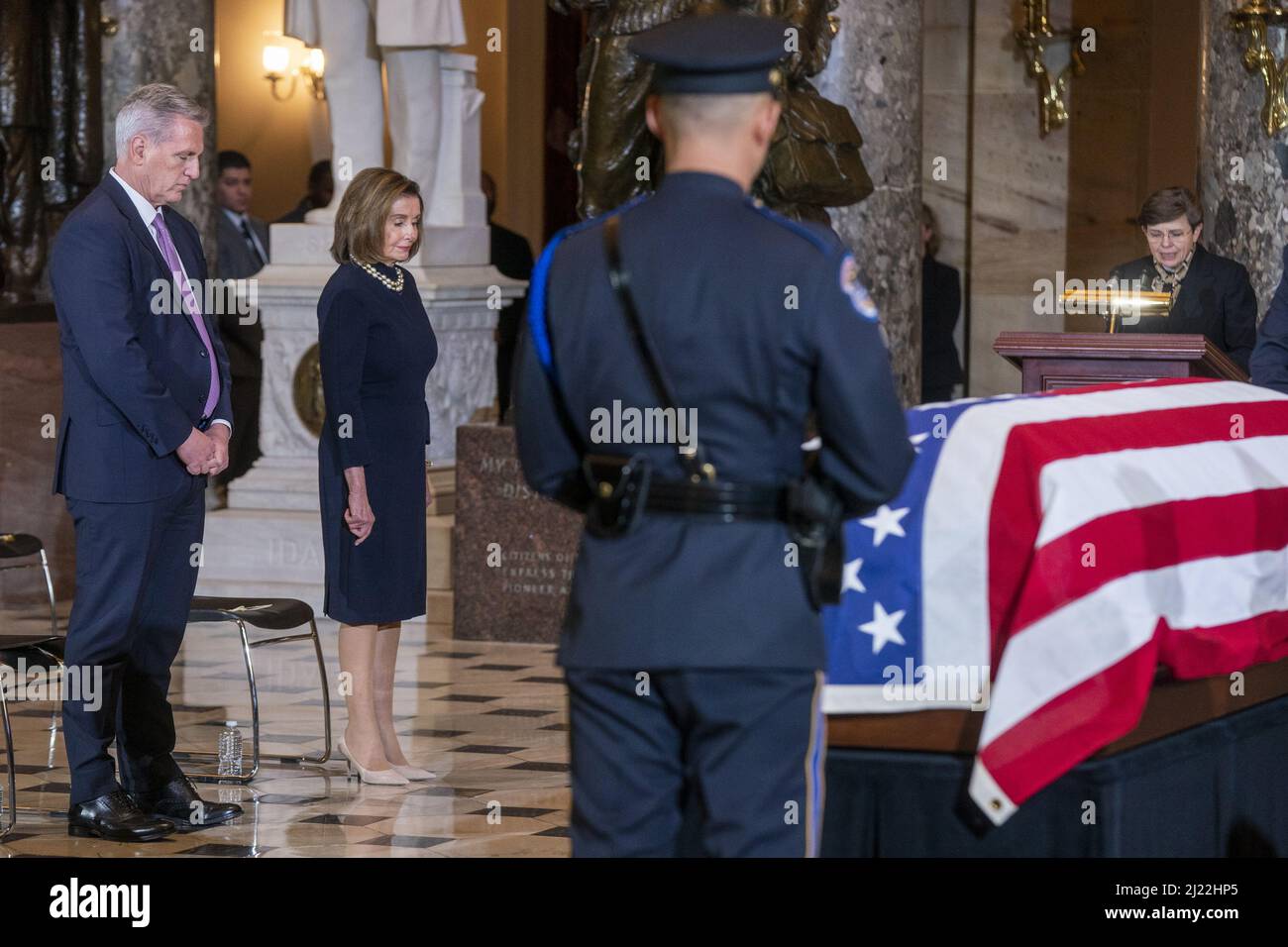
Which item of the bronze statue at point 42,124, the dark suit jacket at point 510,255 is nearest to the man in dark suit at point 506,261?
the dark suit jacket at point 510,255

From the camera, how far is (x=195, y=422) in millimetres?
5711

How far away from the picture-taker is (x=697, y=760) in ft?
10.6

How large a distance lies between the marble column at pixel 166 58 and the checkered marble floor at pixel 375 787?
113 inches

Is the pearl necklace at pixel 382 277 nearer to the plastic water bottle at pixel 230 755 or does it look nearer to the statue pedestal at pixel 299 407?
the plastic water bottle at pixel 230 755

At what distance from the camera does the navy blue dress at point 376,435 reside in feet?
20.0

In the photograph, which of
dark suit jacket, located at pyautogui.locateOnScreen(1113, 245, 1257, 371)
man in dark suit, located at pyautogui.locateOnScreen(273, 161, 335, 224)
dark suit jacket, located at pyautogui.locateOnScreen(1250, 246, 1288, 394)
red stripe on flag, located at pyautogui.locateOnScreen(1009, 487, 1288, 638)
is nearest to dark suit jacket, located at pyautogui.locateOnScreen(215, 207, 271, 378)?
man in dark suit, located at pyautogui.locateOnScreen(273, 161, 335, 224)

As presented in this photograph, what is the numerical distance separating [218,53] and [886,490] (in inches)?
546

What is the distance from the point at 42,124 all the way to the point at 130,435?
564cm

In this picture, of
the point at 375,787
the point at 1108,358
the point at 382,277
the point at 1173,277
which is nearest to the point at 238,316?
the point at 382,277

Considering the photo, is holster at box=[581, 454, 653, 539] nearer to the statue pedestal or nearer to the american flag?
the american flag

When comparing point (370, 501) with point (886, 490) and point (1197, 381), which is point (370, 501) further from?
point (886, 490)

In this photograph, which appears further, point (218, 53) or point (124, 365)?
point (218, 53)

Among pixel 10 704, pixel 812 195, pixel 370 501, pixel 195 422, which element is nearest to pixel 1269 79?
pixel 812 195

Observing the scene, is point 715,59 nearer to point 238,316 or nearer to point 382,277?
point 382,277
